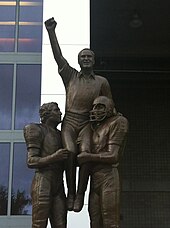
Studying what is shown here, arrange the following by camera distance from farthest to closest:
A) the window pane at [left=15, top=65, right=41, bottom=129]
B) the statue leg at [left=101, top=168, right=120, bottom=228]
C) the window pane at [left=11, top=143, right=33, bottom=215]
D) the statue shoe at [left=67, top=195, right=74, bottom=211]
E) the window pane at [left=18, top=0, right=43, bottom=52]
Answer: the window pane at [left=18, top=0, right=43, bottom=52]
the window pane at [left=15, top=65, right=41, bottom=129]
the window pane at [left=11, top=143, right=33, bottom=215]
the statue shoe at [left=67, top=195, right=74, bottom=211]
the statue leg at [left=101, top=168, right=120, bottom=228]

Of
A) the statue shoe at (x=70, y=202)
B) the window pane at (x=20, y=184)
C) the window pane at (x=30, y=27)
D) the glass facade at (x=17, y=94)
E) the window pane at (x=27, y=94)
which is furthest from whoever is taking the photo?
the window pane at (x=30, y=27)

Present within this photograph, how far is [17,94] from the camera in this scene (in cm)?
1229

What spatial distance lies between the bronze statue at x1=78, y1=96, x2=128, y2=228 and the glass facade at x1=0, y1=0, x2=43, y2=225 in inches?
233

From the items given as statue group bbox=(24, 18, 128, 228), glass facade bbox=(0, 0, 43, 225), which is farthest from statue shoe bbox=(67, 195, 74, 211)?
glass facade bbox=(0, 0, 43, 225)

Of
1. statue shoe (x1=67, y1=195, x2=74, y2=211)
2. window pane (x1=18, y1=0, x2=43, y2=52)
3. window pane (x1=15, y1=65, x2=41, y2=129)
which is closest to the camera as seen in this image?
statue shoe (x1=67, y1=195, x2=74, y2=211)

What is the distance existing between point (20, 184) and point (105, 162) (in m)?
6.28

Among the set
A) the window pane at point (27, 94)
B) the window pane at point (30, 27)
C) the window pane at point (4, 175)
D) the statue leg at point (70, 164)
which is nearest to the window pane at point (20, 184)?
the window pane at point (4, 175)

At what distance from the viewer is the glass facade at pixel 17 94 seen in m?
11.4

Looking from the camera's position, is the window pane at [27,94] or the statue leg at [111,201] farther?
the window pane at [27,94]

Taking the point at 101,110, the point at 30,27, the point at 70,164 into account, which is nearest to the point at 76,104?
the point at 101,110

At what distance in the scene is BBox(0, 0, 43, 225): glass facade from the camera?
11367mm

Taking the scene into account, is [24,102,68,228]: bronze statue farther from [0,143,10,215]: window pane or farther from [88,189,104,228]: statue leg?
[0,143,10,215]: window pane

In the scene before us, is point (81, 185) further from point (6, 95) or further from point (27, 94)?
point (6, 95)

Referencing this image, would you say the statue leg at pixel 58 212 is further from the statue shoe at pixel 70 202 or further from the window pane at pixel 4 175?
the window pane at pixel 4 175
